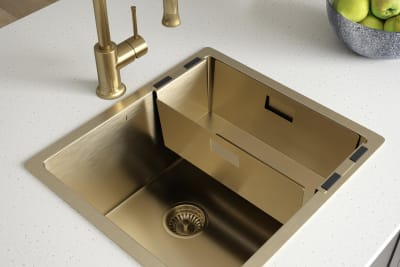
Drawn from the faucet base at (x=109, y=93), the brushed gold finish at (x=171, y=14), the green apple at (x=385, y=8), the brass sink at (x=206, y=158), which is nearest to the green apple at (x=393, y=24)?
the green apple at (x=385, y=8)

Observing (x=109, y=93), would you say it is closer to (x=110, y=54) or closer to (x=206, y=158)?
(x=110, y=54)

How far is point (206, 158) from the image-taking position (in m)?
1.24

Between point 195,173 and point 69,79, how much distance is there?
36 centimetres

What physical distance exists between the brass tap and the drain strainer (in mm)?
309

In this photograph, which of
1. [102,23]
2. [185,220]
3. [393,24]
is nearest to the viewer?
[102,23]

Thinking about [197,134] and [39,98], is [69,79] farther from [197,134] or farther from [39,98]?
[197,134]

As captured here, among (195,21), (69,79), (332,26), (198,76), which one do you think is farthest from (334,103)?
(69,79)

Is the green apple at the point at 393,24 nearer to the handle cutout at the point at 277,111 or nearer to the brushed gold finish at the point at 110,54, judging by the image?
the handle cutout at the point at 277,111

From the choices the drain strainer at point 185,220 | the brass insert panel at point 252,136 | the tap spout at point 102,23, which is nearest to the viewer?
the tap spout at point 102,23

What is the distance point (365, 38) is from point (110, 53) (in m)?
0.52

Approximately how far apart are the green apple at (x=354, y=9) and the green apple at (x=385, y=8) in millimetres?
18

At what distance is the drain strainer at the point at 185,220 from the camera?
127 cm

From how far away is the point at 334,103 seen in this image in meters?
1.17

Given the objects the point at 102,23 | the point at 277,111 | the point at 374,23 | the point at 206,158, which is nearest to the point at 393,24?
the point at 374,23
